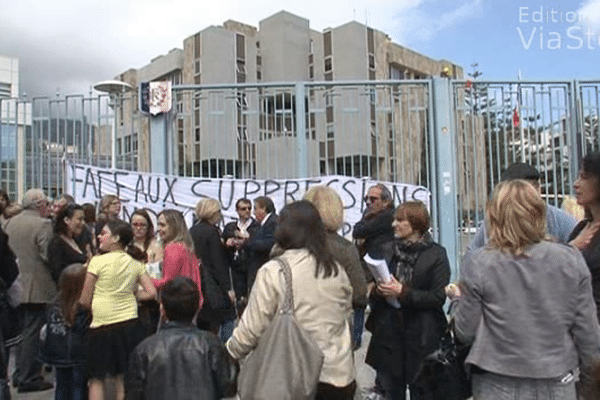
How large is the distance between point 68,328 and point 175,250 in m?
0.99

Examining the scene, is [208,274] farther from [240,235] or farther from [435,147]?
[435,147]

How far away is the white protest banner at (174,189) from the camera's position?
846 centimetres

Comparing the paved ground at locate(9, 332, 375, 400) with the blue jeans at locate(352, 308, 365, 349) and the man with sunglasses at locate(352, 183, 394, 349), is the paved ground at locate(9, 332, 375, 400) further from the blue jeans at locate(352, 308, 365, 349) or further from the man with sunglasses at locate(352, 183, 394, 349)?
the man with sunglasses at locate(352, 183, 394, 349)

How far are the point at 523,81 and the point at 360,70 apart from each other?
3551cm

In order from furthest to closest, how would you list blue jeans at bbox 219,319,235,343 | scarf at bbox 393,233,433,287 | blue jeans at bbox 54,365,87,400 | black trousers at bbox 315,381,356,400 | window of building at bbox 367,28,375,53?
window of building at bbox 367,28,375,53 < blue jeans at bbox 219,319,235,343 < blue jeans at bbox 54,365,87,400 < scarf at bbox 393,233,433,287 < black trousers at bbox 315,381,356,400

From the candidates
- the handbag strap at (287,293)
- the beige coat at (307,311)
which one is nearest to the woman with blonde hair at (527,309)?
the beige coat at (307,311)

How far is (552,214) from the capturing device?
3.68 metres

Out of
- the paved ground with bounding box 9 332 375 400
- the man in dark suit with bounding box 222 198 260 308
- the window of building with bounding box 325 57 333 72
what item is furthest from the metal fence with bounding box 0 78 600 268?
the window of building with bounding box 325 57 333 72

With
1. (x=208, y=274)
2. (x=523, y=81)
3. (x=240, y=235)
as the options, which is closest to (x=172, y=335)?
(x=208, y=274)

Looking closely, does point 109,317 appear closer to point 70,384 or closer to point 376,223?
point 70,384

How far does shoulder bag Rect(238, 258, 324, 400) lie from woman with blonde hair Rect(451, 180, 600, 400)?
2.48 ft

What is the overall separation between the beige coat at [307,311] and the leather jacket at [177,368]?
0.21m

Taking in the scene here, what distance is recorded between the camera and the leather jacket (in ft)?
10.3

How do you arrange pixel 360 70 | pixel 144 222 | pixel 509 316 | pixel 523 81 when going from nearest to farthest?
pixel 509 316 → pixel 144 222 → pixel 523 81 → pixel 360 70
